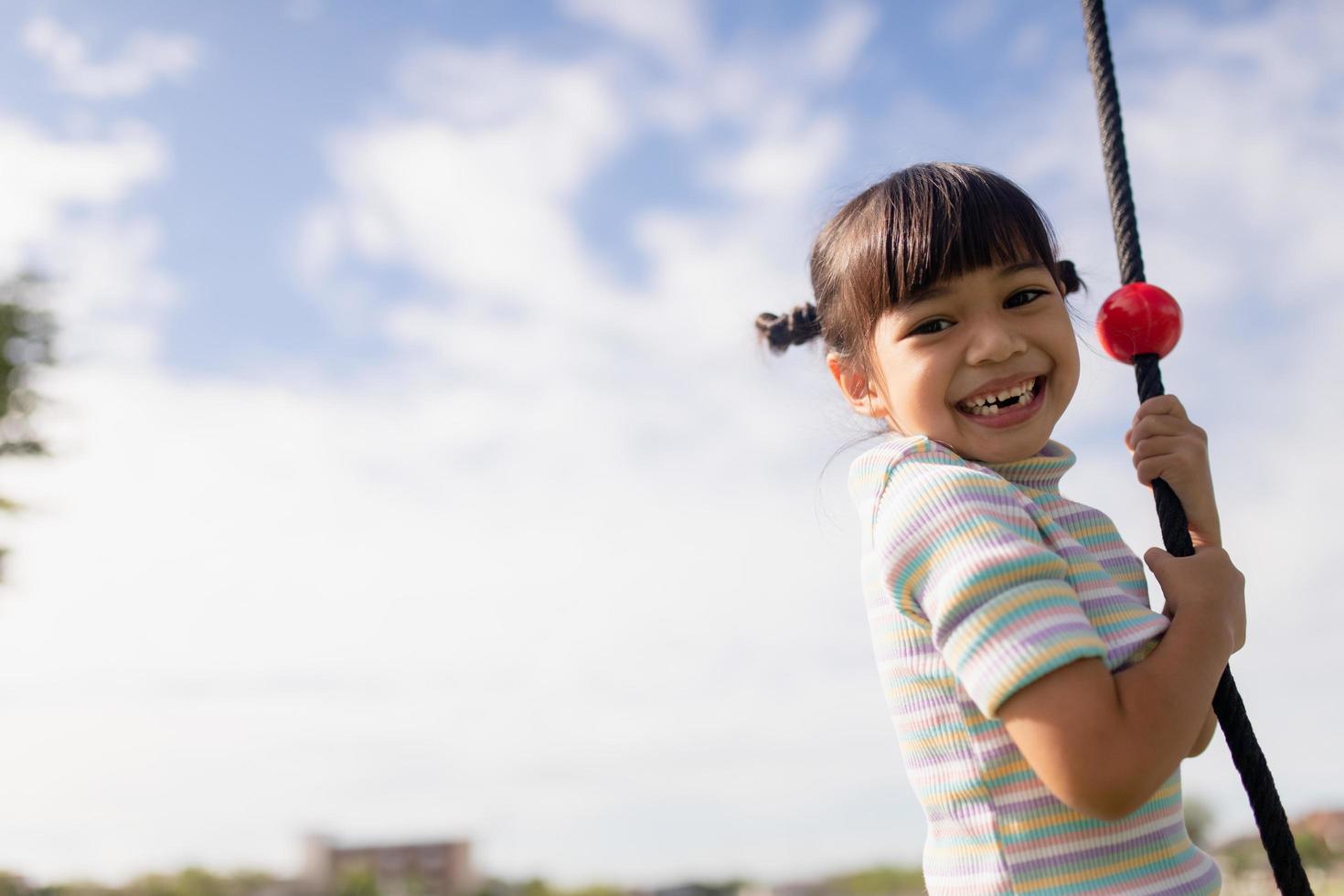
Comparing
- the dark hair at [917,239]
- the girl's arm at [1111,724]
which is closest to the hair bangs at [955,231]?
the dark hair at [917,239]

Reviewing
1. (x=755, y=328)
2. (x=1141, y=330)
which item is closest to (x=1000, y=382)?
(x=1141, y=330)

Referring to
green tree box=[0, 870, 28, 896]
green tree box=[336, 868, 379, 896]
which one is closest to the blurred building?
green tree box=[336, 868, 379, 896]

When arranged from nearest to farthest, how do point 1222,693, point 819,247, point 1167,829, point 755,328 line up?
point 1167,829 < point 1222,693 < point 819,247 < point 755,328

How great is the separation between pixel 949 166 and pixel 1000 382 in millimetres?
280

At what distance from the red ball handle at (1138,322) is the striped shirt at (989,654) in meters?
0.30

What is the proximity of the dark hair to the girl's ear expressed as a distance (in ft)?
0.07

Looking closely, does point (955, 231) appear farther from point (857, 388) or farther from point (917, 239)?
point (857, 388)

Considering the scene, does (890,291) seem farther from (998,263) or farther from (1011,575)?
(1011,575)

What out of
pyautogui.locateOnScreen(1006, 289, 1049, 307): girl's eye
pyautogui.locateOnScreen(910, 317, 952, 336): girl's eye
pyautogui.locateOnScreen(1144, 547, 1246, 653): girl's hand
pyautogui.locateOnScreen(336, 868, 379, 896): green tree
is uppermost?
pyautogui.locateOnScreen(336, 868, 379, 896): green tree

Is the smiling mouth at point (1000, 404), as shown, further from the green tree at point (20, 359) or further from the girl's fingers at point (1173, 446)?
the green tree at point (20, 359)

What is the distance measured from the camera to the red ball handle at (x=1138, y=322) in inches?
56.8

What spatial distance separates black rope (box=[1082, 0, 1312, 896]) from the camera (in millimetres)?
1284

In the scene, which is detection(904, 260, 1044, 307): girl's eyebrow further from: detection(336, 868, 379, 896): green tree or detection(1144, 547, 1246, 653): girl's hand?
detection(336, 868, 379, 896): green tree

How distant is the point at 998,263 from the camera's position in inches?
53.3
